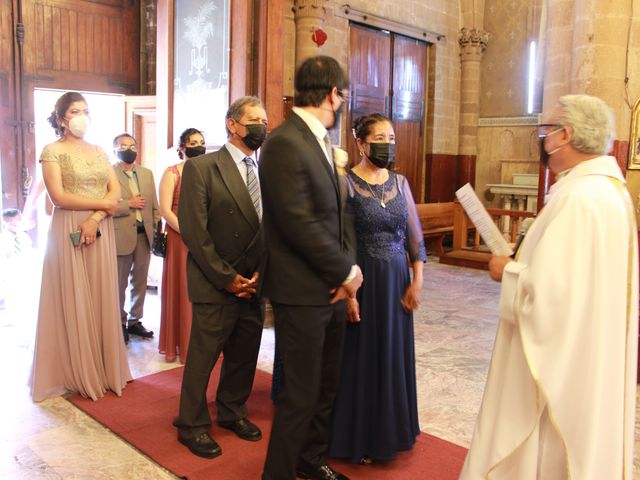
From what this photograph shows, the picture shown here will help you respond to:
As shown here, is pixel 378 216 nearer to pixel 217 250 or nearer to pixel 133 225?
pixel 217 250

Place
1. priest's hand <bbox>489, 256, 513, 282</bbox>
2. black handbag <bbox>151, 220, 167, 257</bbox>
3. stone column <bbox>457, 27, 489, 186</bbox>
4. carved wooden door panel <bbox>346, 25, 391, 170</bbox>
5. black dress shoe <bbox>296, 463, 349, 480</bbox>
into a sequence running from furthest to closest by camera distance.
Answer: stone column <bbox>457, 27, 489, 186</bbox> → carved wooden door panel <bbox>346, 25, 391, 170</bbox> → black handbag <bbox>151, 220, 167, 257</bbox> → black dress shoe <bbox>296, 463, 349, 480</bbox> → priest's hand <bbox>489, 256, 513, 282</bbox>

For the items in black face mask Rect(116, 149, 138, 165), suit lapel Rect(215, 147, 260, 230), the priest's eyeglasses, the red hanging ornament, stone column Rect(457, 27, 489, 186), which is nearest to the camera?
the priest's eyeglasses

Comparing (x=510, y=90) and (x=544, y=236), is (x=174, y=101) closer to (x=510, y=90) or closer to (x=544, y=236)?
(x=544, y=236)

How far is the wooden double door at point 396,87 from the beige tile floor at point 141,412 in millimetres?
4677

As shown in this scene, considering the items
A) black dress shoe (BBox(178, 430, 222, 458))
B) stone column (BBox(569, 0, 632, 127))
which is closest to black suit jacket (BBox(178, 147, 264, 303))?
black dress shoe (BBox(178, 430, 222, 458))

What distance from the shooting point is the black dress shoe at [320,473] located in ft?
9.10

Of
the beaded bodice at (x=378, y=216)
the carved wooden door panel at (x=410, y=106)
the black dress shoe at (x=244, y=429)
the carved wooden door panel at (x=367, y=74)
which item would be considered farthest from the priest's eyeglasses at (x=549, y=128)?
the carved wooden door panel at (x=410, y=106)

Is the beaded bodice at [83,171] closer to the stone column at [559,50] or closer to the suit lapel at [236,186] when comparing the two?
the suit lapel at [236,186]

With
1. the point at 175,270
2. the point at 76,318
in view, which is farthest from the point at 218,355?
the point at 175,270

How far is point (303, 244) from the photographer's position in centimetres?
234

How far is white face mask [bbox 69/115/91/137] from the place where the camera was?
367 cm

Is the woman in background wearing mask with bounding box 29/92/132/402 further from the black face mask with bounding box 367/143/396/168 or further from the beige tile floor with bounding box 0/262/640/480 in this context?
the black face mask with bounding box 367/143/396/168

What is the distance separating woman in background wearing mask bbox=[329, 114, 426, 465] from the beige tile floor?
0.62 meters

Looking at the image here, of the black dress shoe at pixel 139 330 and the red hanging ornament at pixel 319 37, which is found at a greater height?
the red hanging ornament at pixel 319 37
